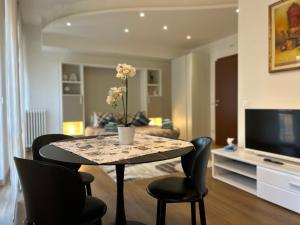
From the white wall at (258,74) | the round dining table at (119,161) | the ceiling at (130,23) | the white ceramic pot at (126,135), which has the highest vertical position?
the ceiling at (130,23)

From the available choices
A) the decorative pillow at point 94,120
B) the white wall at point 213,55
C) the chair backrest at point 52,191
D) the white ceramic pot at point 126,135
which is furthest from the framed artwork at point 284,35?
the decorative pillow at point 94,120

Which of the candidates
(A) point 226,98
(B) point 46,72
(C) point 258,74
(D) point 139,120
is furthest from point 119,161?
(B) point 46,72

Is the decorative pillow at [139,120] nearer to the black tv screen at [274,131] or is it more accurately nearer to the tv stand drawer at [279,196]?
the black tv screen at [274,131]

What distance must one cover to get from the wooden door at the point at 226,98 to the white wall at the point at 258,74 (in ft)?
6.77

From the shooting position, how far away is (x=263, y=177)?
2539 mm

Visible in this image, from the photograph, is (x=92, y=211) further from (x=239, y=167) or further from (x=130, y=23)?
(x=130, y=23)

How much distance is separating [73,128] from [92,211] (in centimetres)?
493

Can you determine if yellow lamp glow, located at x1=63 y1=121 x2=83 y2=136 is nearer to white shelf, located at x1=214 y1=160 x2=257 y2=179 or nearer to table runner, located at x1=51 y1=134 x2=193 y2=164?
white shelf, located at x1=214 y1=160 x2=257 y2=179

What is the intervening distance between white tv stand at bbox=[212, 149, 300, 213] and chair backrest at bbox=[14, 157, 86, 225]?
2.05 meters

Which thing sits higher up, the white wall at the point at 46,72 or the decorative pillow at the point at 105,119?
the white wall at the point at 46,72

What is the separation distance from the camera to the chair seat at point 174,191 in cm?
156

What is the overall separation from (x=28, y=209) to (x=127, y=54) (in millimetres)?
5173

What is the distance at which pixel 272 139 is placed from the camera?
107 inches

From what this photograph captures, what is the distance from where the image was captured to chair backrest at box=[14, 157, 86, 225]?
3.79 ft
